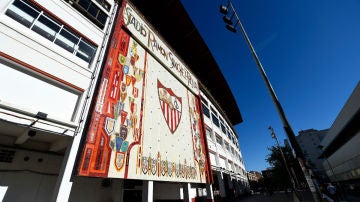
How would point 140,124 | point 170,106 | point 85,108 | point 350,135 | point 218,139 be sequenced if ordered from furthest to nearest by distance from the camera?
point 350,135, point 218,139, point 170,106, point 140,124, point 85,108

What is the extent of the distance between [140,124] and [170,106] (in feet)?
12.8

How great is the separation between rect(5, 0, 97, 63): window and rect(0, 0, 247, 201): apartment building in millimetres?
40

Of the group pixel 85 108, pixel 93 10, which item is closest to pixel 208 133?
pixel 85 108

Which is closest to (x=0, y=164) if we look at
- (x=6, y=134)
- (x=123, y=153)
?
(x=6, y=134)

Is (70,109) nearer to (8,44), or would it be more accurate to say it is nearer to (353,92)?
(8,44)

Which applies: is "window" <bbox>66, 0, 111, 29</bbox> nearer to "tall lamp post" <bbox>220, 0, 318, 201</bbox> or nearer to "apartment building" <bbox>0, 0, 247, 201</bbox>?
"apartment building" <bbox>0, 0, 247, 201</bbox>

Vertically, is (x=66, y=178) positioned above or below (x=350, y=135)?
below

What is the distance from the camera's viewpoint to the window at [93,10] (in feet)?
28.6

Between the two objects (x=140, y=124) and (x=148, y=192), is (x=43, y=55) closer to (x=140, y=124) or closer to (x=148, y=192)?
(x=140, y=124)

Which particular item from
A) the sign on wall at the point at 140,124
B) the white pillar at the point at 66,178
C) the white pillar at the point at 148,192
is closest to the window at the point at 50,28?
the sign on wall at the point at 140,124

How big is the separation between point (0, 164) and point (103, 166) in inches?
146

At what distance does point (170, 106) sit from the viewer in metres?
12.0

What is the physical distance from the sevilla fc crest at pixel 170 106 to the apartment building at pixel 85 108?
0.28ft

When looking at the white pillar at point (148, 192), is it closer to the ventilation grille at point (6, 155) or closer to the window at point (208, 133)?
the ventilation grille at point (6, 155)
